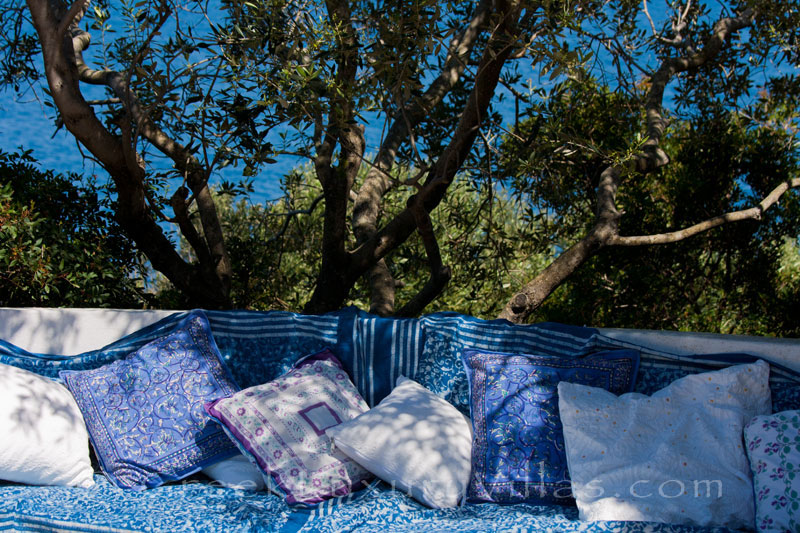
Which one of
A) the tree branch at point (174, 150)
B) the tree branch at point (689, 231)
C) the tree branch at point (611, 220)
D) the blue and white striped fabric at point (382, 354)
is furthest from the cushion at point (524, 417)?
the tree branch at point (174, 150)

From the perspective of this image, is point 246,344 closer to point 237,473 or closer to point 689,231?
point 237,473

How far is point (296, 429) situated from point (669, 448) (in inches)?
47.7

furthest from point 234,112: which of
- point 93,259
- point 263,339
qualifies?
point 93,259

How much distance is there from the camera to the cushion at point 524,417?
93.7 inches

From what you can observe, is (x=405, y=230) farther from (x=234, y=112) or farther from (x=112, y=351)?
(x=112, y=351)

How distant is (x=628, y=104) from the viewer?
4359 millimetres

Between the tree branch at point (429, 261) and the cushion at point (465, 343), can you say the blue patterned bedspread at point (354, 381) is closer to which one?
the cushion at point (465, 343)

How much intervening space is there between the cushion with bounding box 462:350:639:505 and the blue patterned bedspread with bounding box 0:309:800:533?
68 millimetres

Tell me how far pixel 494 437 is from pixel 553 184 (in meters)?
2.19

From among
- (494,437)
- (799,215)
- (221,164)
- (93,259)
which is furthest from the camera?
(799,215)

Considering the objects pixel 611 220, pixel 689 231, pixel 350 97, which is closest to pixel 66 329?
pixel 350 97

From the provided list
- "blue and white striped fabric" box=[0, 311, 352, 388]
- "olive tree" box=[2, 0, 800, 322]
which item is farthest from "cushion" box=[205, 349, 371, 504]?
"olive tree" box=[2, 0, 800, 322]

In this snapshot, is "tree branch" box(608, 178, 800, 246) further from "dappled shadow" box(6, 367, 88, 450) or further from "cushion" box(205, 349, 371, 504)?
"dappled shadow" box(6, 367, 88, 450)

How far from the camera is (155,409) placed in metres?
2.71
